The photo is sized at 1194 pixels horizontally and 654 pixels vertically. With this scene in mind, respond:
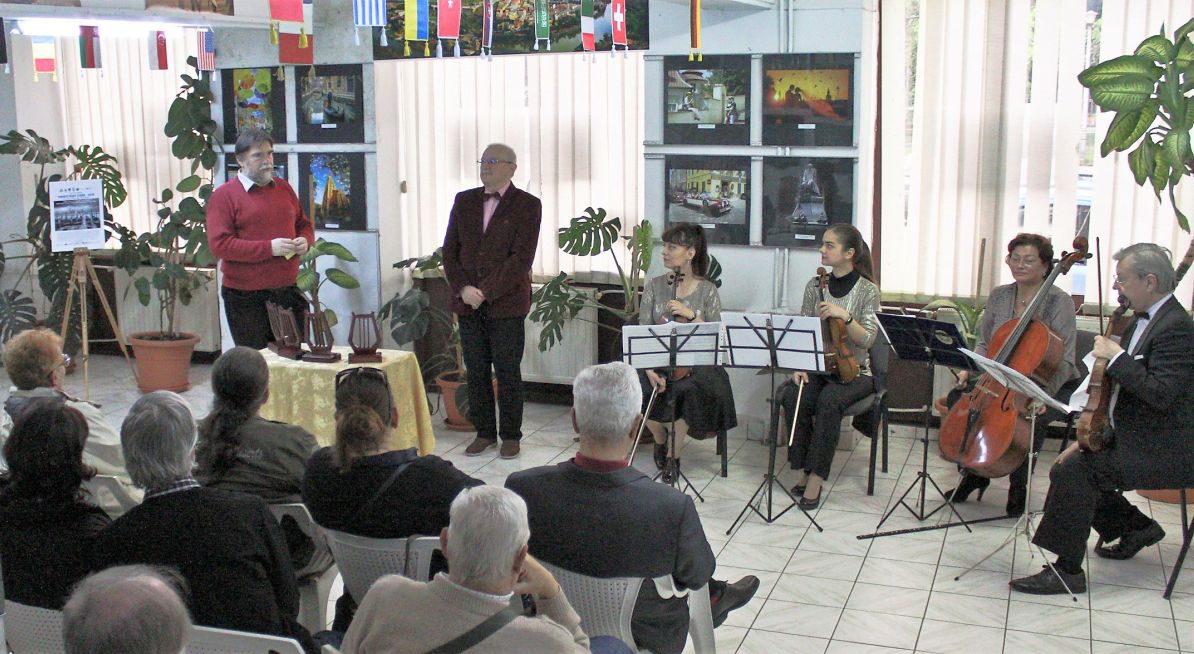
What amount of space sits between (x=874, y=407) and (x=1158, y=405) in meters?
1.45

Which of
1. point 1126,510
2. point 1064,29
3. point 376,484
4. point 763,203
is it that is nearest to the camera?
point 376,484

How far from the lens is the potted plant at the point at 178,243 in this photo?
744 cm

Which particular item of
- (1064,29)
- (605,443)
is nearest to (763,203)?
(1064,29)

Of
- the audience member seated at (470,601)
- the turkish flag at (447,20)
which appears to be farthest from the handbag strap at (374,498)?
the turkish flag at (447,20)

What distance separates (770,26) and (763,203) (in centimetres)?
93

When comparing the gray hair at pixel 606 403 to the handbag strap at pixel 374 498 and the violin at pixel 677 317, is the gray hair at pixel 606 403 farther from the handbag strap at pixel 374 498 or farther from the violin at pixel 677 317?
the violin at pixel 677 317

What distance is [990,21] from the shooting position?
6016 millimetres

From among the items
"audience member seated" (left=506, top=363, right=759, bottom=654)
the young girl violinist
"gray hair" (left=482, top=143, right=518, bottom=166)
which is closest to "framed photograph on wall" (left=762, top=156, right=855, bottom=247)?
the young girl violinist

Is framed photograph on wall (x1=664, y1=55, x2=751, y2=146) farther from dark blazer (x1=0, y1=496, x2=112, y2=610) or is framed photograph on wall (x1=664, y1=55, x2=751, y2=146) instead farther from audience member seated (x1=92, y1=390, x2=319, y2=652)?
dark blazer (x1=0, y1=496, x2=112, y2=610)

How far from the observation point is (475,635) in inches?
87.0

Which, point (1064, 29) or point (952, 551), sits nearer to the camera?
point (952, 551)

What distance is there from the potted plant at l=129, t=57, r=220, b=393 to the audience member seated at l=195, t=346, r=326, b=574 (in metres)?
4.01

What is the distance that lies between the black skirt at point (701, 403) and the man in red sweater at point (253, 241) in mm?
1917

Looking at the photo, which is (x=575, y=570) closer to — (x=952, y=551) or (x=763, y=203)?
(x=952, y=551)
